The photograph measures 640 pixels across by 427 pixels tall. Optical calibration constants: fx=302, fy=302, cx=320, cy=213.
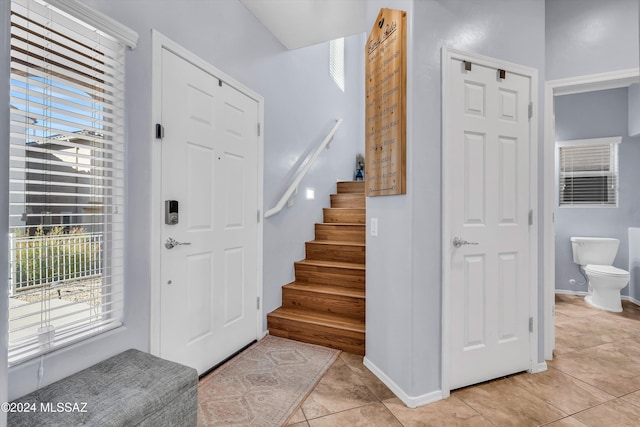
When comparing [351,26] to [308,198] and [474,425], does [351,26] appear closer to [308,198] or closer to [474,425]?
[308,198]

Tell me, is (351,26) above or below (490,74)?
above

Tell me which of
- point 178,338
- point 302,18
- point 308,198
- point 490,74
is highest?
point 302,18

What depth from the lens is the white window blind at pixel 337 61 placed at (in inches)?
159

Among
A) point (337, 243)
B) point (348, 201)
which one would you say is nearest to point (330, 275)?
point (337, 243)

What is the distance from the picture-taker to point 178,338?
1.81 m

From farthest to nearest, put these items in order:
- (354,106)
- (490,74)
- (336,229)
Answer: (354,106), (336,229), (490,74)

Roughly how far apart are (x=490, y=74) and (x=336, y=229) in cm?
199

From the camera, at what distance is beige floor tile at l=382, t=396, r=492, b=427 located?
1565mm

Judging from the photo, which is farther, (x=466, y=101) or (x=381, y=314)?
(x=381, y=314)

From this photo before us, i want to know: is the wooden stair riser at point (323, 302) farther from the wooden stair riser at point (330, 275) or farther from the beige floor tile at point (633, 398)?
the beige floor tile at point (633, 398)

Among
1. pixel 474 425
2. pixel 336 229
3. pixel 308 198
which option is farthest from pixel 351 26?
pixel 474 425

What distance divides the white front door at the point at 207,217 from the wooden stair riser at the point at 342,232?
42.4 inches

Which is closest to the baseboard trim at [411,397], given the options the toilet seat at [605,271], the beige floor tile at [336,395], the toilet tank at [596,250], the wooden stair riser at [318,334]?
the beige floor tile at [336,395]

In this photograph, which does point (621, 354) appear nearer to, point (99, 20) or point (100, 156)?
point (100, 156)
